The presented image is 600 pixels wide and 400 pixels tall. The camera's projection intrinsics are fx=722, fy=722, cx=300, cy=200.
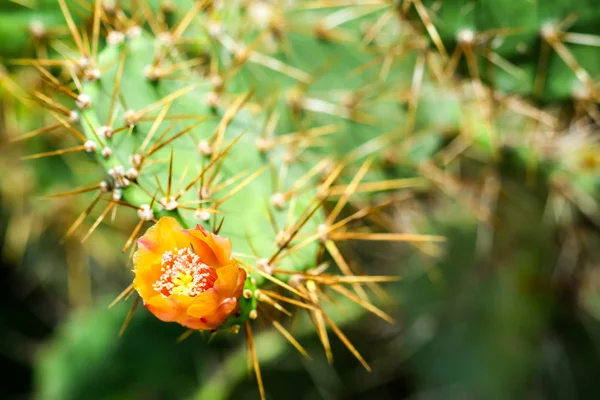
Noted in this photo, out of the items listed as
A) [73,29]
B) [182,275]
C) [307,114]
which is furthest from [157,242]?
[307,114]

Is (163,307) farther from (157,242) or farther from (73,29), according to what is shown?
(73,29)

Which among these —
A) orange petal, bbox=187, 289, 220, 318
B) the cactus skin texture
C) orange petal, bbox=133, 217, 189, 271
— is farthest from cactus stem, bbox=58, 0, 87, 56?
orange petal, bbox=187, 289, 220, 318

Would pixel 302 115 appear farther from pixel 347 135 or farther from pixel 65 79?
pixel 65 79

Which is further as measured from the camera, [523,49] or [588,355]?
[588,355]

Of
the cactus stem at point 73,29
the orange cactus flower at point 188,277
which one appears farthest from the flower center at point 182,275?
the cactus stem at point 73,29

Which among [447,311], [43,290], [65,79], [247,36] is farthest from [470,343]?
[43,290]

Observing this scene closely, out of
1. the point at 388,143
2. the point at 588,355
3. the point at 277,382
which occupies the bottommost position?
the point at 588,355

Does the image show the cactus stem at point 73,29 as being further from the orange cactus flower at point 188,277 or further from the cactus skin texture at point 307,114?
the orange cactus flower at point 188,277
